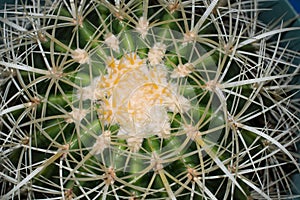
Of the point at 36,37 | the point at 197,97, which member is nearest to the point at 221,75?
the point at 197,97

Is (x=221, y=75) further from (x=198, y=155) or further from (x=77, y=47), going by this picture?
(x=77, y=47)

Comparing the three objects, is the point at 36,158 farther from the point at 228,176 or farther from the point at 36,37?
the point at 228,176

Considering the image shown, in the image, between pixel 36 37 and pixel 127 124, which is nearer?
pixel 127 124

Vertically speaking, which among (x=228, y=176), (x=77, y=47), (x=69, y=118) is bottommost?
(x=228, y=176)

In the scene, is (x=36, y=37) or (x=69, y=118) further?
(x=36, y=37)

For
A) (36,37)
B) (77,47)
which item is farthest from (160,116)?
(36,37)

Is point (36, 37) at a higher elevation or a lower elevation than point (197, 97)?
higher

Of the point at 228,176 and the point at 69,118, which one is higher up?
the point at 69,118

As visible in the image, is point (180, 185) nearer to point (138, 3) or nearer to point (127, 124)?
point (127, 124)
